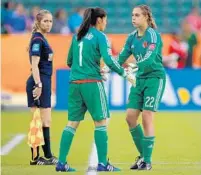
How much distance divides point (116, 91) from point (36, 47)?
1054 centimetres

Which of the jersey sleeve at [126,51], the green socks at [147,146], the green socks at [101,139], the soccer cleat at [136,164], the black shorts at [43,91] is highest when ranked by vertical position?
the jersey sleeve at [126,51]

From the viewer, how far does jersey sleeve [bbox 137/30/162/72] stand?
10.5 meters

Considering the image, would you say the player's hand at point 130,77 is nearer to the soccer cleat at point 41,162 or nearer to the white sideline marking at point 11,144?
the soccer cleat at point 41,162

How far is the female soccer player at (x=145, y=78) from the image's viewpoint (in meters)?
10.6

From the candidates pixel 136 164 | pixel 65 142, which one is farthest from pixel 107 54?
pixel 136 164

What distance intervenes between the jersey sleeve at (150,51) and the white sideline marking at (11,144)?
3.33 meters

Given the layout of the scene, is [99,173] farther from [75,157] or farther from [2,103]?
[2,103]

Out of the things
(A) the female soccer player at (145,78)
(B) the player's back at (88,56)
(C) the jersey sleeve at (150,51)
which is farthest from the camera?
(A) the female soccer player at (145,78)

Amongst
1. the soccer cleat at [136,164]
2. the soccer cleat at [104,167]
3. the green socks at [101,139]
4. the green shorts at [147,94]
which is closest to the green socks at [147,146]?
the soccer cleat at [136,164]

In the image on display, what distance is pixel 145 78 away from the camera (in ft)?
35.3

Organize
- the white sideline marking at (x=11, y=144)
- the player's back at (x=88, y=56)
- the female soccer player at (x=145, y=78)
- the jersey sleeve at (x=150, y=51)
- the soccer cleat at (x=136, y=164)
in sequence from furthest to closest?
1. the white sideline marking at (x=11, y=144)
2. the soccer cleat at (x=136, y=164)
3. the female soccer player at (x=145, y=78)
4. the jersey sleeve at (x=150, y=51)
5. the player's back at (x=88, y=56)

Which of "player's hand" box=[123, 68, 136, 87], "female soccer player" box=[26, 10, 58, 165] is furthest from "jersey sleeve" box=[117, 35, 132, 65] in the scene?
"female soccer player" box=[26, 10, 58, 165]

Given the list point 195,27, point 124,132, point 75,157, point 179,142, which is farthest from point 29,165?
point 195,27

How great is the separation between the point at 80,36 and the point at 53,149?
11.4ft
